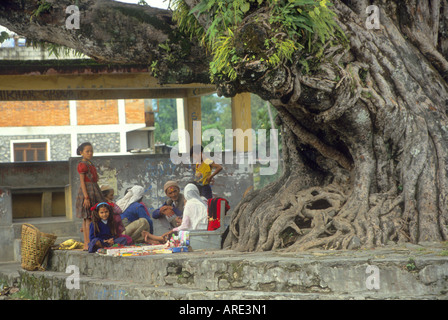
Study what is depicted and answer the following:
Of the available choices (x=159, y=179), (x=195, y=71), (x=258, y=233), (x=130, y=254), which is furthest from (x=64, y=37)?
(x=159, y=179)

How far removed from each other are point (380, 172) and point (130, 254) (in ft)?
9.91

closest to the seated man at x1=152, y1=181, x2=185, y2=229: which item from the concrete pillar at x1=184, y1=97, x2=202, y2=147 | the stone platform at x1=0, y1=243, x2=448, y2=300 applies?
the stone platform at x1=0, y1=243, x2=448, y2=300

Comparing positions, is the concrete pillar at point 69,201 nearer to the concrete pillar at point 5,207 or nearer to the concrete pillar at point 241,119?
the concrete pillar at point 5,207

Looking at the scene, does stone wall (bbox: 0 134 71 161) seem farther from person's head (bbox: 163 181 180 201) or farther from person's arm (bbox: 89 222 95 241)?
person's arm (bbox: 89 222 95 241)

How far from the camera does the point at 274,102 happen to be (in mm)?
7645

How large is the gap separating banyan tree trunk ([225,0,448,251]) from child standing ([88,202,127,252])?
1.50m

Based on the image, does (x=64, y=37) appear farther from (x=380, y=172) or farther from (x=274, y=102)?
(x=380, y=172)

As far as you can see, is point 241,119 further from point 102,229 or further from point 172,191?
point 102,229

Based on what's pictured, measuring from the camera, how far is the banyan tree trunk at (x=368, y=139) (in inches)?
287

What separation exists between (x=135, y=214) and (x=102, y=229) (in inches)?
41.9

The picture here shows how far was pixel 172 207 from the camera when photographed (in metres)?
10.4

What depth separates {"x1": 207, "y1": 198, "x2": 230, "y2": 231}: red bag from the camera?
8.94 m

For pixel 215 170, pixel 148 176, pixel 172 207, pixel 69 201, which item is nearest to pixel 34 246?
pixel 172 207

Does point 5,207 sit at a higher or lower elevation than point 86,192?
lower
